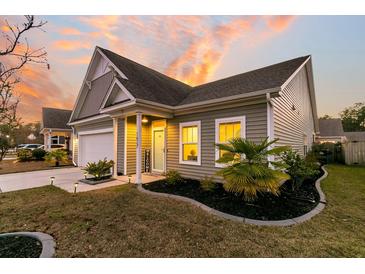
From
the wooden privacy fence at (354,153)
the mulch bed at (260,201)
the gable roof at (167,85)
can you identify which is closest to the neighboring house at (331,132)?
the wooden privacy fence at (354,153)

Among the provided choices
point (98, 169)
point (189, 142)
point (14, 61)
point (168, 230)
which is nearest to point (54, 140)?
point (98, 169)

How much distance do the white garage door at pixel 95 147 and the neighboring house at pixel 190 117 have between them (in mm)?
58

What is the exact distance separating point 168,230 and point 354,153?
15.6 m

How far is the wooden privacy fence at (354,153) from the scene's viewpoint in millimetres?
11484

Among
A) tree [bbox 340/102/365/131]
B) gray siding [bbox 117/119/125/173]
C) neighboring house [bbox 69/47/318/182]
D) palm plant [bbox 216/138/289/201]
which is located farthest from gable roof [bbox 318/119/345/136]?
gray siding [bbox 117/119/125/173]

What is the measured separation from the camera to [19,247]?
242cm

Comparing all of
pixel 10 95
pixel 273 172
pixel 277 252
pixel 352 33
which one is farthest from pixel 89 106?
pixel 352 33

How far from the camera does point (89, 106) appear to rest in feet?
36.6

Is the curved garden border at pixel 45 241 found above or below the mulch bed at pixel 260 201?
below

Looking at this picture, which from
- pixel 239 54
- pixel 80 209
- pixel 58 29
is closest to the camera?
pixel 80 209

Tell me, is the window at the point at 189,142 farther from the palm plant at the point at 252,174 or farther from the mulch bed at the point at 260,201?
the palm plant at the point at 252,174

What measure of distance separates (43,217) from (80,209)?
679mm

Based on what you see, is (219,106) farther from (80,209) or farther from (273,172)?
(80,209)

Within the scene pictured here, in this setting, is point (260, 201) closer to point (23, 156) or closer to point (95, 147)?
point (95, 147)
